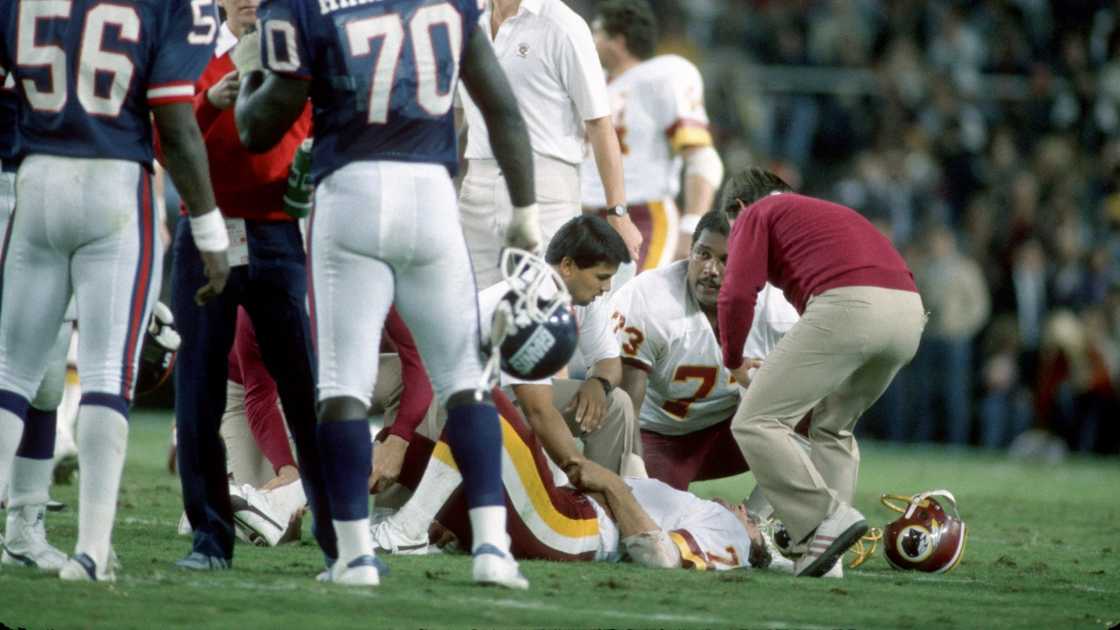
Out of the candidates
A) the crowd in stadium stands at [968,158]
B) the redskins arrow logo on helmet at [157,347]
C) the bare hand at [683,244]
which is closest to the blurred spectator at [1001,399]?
the crowd in stadium stands at [968,158]

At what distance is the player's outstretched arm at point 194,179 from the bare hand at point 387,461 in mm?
Result: 1525

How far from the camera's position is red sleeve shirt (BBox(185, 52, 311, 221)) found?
17.3ft

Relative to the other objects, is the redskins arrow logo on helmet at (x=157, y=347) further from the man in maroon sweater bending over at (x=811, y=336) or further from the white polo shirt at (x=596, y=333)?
the man in maroon sweater bending over at (x=811, y=336)

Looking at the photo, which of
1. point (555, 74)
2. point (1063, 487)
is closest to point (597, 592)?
point (555, 74)

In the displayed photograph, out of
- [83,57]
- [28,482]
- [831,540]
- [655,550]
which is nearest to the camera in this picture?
[83,57]

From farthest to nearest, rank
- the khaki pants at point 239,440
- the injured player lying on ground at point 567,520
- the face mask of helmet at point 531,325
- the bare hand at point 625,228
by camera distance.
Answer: the bare hand at point 625,228
the khaki pants at point 239,440
the injured player lying on ground at point 567,520
the face mask of helmet at point 531,325

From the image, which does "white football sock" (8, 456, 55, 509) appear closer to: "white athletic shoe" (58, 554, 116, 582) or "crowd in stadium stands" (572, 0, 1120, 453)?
"white athletic shoe" (58, 554, 116, 582)

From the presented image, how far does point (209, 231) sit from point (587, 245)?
1.59 m

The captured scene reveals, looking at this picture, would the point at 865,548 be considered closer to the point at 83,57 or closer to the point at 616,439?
the point at 616,439

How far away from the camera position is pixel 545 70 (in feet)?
24.0

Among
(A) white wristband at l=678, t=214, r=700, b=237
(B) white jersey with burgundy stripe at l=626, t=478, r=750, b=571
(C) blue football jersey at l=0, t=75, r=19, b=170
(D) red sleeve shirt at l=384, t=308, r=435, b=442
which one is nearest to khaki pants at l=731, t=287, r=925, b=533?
(B) white jersey with burgundy stripe at l=626, t=478, r=750, b=571

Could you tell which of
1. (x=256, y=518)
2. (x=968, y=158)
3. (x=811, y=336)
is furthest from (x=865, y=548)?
(x=968, y=158)

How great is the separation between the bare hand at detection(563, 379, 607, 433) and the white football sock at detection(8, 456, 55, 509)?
1.95 metres

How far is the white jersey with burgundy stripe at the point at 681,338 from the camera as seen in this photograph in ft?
23.5
